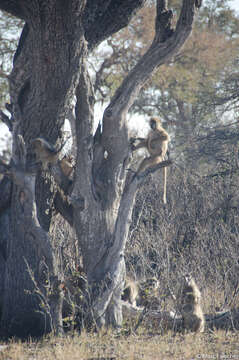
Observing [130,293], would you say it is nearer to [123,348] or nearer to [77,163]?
[123,348]

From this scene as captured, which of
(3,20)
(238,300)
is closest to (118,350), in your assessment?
(238,300)

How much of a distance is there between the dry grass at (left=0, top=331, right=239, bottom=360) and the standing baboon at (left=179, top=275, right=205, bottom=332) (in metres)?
0.33

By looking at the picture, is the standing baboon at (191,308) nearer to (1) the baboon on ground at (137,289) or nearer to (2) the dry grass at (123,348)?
(2) the dry grass at (123,348)

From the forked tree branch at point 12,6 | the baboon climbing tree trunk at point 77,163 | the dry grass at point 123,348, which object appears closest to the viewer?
the dry grass at point 123,348

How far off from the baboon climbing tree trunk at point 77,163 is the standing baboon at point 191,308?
97cm

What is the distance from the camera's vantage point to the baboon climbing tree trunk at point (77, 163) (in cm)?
691

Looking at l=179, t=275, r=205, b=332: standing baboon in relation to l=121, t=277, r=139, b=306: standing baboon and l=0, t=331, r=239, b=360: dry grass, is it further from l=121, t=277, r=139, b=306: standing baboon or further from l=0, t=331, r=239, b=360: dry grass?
l=121, t=277, r=139, b=306: standing baboon

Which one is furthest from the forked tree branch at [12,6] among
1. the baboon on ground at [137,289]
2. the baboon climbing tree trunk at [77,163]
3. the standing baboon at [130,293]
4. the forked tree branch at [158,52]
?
Result: the standing baboon at [130,293]

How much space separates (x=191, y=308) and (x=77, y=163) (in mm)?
2681

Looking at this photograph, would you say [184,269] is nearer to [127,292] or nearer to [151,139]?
[127,292]

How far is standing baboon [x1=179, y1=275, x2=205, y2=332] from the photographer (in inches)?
299

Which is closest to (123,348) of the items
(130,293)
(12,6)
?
(130,293)

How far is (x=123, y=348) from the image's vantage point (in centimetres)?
650

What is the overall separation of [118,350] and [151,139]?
3792 mm
